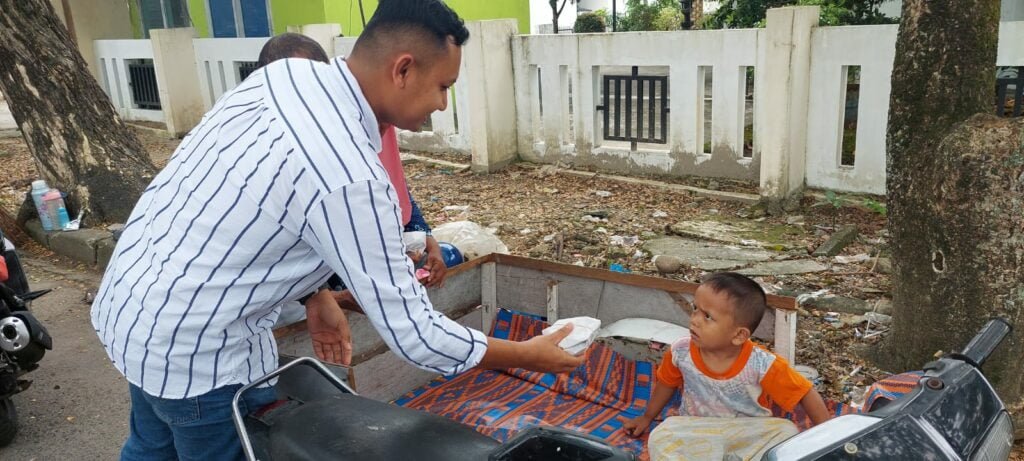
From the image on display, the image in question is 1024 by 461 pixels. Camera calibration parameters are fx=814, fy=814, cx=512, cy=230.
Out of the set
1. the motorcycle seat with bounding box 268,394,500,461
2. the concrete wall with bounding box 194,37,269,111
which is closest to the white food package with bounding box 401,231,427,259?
the motorcycle seat with bounding box 268,394,500,461

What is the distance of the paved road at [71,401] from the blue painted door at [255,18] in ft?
26.2

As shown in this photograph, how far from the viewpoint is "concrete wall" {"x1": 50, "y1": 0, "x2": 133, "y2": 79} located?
1284 centimetres

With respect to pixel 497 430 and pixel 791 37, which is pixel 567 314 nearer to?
pixel 497 430

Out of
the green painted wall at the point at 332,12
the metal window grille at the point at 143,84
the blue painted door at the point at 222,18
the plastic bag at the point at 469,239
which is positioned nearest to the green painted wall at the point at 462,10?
the green painted wall at the point at 332,12

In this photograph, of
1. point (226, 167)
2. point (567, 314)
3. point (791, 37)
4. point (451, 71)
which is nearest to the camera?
point (226, 167)

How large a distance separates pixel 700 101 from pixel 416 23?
5647 mm

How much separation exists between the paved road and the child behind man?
2.43 metres

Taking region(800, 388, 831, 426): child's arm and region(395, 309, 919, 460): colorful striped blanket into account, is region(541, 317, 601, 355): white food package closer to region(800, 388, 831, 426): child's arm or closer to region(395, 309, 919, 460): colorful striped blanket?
region(800, 388, 831, 426): child's arm

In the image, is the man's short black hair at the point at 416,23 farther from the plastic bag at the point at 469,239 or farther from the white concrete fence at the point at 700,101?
the white concrete fence at the point at 700,101

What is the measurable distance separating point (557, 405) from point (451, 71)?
2.24 m

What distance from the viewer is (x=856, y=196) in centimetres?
623

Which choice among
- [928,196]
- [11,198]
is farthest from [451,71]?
[11,198]

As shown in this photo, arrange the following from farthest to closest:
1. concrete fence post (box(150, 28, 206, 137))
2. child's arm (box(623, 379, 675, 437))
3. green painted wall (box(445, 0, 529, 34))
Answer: green painted wall (box(445, 0, 529, 34)), concrete fence post (box(150, 28, 206, 137)), child's arm (box(623, 379, 675, 437))

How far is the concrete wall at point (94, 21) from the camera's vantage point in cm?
1284
